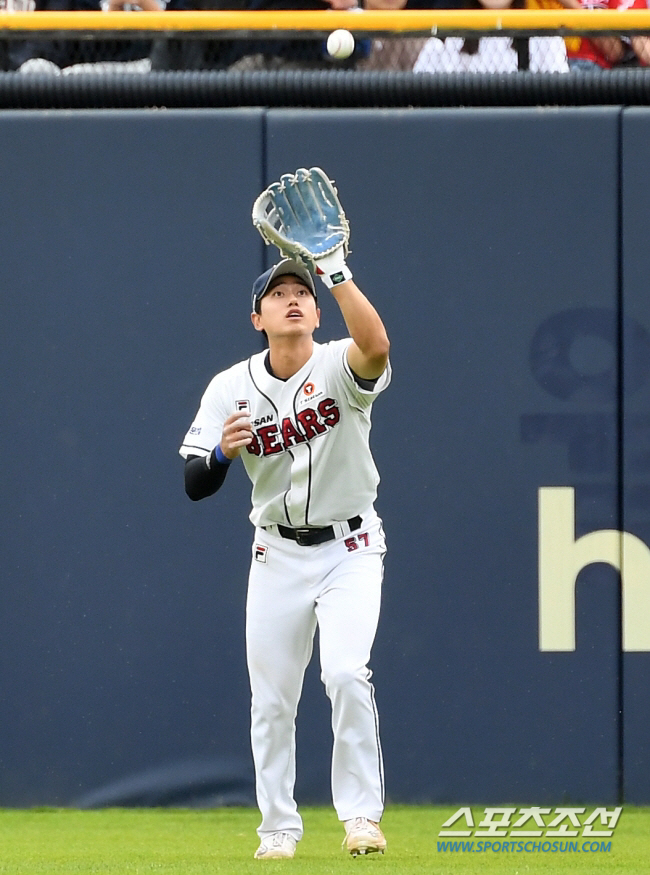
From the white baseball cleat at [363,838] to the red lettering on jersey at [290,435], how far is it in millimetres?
1097

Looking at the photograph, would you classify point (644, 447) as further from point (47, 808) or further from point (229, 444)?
point (47, 808)

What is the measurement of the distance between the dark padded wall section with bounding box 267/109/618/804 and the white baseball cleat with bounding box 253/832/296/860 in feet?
4.66

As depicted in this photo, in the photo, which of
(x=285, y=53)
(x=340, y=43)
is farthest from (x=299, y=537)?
(x=285, y=53)

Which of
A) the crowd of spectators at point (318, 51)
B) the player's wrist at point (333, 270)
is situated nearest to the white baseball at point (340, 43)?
the crowd of spectators at point (318, 51)

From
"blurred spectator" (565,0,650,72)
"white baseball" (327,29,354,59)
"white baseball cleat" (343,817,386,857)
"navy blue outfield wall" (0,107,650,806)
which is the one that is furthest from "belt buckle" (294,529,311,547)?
"blurred spectator" (565,0,650,72)

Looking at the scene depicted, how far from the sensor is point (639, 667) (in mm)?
5613

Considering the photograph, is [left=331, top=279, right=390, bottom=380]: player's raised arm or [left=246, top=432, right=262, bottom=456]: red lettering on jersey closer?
[left=331, top=279, right=390, bottom=380]: player's raised arm

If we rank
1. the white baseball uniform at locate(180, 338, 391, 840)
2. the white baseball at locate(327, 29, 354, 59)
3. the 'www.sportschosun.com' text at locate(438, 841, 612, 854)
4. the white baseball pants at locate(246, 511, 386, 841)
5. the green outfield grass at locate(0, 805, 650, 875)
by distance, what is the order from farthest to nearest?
the white baseball at locate(327, 29, 354, 59), the 'www.sportschosun.com' text at locate(438, 841, 612, 854), the white baseball uniform at locate(180, 338, 391, 840), the white baseball pants at locate(246, 511, 386, 841), the green outfield grass at locate(0, 805, 650, 875)

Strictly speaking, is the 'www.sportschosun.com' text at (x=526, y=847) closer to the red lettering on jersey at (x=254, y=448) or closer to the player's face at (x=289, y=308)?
the red lettering on jersey at (x=254, y=448)

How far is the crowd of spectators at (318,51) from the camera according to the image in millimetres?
5938

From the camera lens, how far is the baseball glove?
4051mm

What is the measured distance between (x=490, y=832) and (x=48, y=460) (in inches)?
87.2

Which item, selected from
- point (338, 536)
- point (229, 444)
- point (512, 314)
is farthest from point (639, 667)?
A: point (229, 444)

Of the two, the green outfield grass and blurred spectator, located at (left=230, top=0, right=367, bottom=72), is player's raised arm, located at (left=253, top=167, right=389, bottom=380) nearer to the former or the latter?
the green outfield grass
